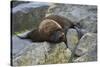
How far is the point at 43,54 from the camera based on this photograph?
7.52ft

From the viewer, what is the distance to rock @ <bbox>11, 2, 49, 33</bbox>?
7.20ft

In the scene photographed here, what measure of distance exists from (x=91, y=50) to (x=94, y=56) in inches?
3.7

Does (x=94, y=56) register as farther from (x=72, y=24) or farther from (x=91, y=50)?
Answer: (x=72, y=24)

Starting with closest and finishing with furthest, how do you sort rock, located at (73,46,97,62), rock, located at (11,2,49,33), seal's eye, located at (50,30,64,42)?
rock, located at (11,2,49,33)
seal's eye, located at (50,30,64,42)
rock, located at (73,46,97,62)

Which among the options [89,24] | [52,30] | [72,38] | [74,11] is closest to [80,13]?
[74,11]

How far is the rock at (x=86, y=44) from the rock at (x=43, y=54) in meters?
0.16

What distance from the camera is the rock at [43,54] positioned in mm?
2212

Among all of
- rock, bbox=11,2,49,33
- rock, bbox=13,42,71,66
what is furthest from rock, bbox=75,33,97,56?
rock, bbox=11,2,49,33

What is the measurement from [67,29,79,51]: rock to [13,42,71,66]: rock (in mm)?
73

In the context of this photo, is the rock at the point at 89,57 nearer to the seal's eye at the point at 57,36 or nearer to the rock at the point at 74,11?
the seal's eye at the point at 57,36

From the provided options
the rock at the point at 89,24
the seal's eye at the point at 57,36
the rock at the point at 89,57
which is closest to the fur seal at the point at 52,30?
the seal's eye at the point at 57,36

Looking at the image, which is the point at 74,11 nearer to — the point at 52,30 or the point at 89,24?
the point at 89,24

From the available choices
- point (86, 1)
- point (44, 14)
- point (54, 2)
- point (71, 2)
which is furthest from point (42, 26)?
point (86, 1)

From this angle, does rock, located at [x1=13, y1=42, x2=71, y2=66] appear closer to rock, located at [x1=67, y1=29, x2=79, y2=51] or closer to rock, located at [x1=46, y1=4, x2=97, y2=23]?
rock, located at [x1=67, y1=29, x2=79, y2=51]
